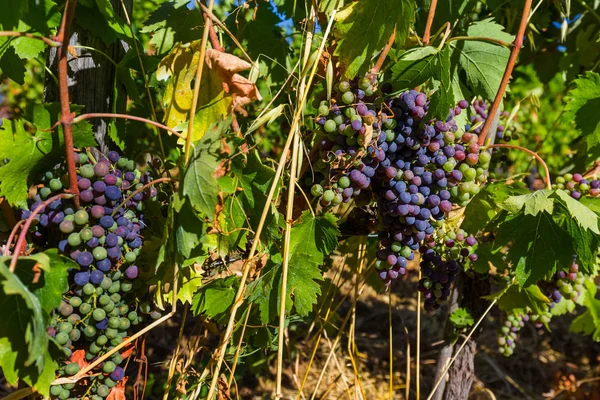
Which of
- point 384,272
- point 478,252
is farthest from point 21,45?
point 478,252

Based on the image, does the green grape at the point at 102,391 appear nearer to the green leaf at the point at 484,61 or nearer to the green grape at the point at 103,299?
the green grape at the point at 103,299

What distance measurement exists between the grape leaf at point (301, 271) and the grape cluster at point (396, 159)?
0.08 meters

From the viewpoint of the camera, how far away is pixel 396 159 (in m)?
1.20

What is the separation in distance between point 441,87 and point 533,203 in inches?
13.2

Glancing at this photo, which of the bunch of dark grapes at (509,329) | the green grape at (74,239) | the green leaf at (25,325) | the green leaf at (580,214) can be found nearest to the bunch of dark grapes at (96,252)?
the green grape at (74,239)

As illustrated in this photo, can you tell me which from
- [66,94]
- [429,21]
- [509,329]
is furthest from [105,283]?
[509,329]

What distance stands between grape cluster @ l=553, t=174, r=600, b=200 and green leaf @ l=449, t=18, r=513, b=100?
A: 1.43 ft

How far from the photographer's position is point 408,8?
1079 millimetres

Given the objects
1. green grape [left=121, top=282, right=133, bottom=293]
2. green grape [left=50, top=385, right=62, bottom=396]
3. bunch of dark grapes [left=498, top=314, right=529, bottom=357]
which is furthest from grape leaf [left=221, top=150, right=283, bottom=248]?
bunch of dark grapes [left=498, top=314, right=529, bottom=357]

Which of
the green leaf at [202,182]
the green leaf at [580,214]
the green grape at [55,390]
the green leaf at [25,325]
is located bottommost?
the green grape at [55,390]

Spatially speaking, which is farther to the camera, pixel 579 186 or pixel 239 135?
pixel 579 186

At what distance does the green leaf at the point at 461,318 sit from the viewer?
1.84 m

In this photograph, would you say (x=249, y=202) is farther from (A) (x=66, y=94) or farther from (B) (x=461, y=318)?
(B) (x=461, y=318)

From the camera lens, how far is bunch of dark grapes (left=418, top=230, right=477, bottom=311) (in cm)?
138
